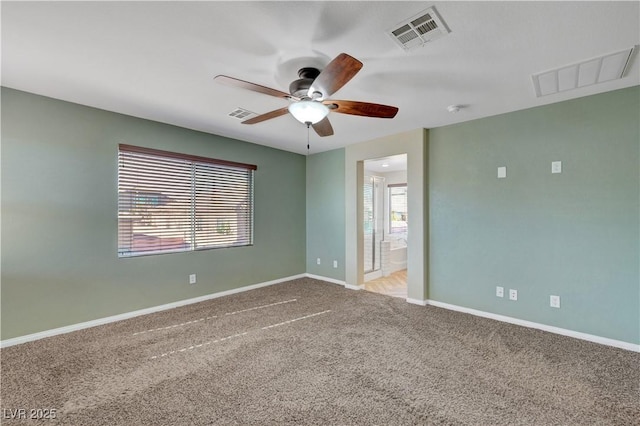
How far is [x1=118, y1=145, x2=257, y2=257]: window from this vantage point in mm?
3477

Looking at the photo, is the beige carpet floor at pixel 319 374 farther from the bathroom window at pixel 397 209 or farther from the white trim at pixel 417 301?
the bathroom window at pixel 397 209

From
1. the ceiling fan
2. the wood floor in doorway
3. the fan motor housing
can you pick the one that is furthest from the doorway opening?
the fan motor housing

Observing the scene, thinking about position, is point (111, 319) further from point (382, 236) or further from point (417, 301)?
point (382, 236)

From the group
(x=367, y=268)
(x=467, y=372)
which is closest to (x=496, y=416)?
(x=467, y=372)

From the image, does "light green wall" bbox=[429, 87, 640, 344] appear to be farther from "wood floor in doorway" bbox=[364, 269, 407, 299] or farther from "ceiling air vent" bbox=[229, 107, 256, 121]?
"ceiling air vent" bbox=[229, 107, 256, 121]

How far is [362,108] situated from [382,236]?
405 cm

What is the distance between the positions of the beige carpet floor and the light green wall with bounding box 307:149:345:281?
75.5 inches

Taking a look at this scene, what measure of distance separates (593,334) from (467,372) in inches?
64.5

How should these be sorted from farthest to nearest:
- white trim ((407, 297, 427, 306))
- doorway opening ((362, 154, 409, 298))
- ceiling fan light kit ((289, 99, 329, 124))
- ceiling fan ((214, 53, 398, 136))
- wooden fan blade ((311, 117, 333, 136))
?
doorway opening ((362, 154, 409, 298))
white trim ((407, 297, 427, 306))
wooden fan blade ((311, 117, 333, 136))
ceiling fan light kit ((289, 99, 329, 124))
ceiling fan ((214, 53, 398, 136))

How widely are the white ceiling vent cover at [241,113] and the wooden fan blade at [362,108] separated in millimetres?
1388

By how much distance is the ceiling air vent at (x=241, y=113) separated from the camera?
3.26 meters

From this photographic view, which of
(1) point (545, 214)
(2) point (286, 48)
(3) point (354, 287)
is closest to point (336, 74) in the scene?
(2) point (286, 48)

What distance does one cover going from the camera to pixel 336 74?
5.87ft

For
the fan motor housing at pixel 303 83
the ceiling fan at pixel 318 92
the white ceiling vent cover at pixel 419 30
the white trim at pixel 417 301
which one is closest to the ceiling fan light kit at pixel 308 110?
the ceiling fan at pixel 318 92
